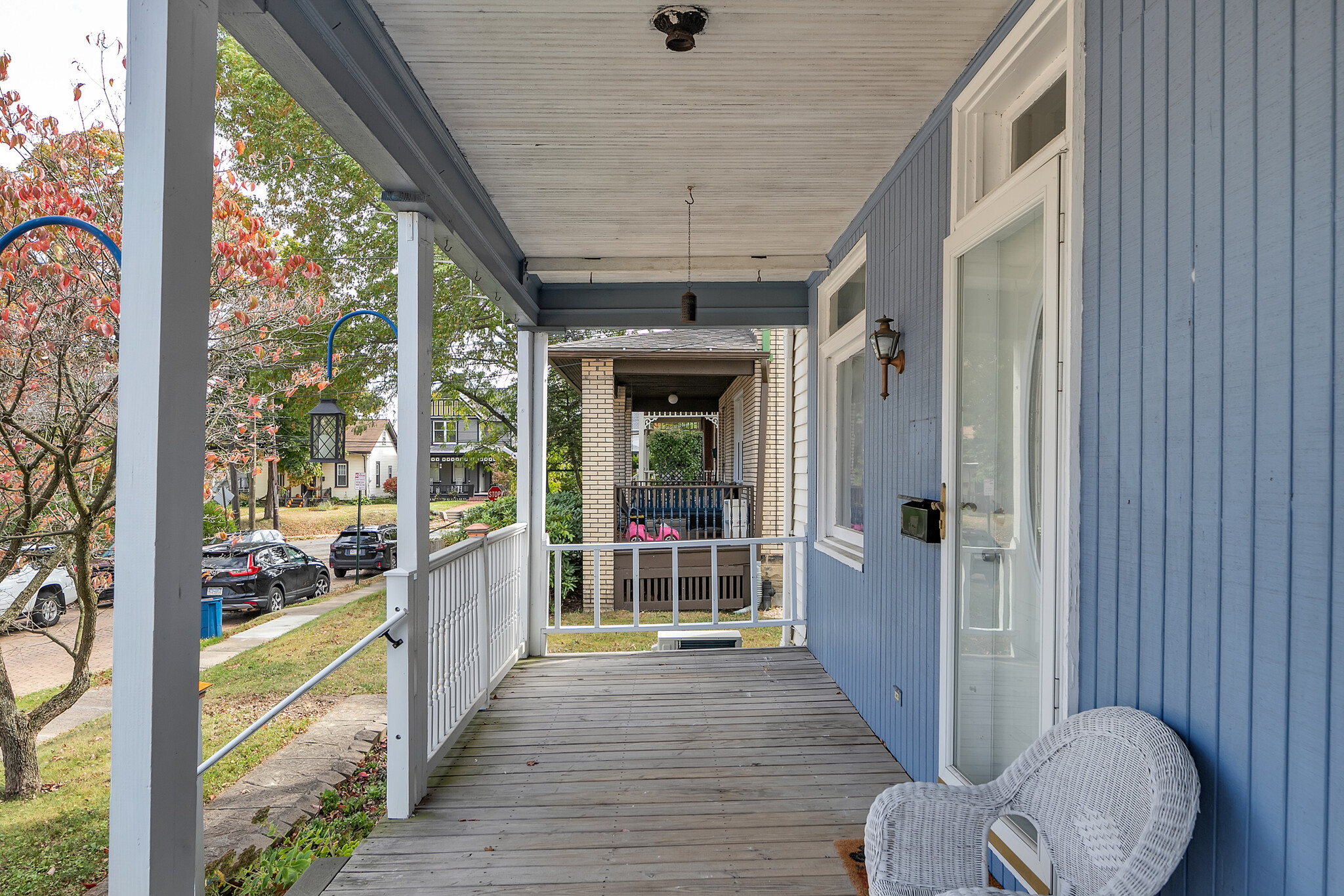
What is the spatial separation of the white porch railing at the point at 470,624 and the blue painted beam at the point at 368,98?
1.56 m

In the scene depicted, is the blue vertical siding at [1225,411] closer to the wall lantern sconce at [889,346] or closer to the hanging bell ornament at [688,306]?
the wall lantern sconce at [889,346]

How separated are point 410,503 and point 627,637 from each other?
5.17m

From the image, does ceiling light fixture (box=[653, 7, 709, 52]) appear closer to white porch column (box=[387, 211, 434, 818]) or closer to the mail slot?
white porch column (box=[387, 211, 434, 818])

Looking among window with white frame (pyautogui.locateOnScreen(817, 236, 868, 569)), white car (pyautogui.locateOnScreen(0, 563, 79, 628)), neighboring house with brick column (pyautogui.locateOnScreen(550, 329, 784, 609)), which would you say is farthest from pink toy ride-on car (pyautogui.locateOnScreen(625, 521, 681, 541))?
white car (pyautogui.locateOnScreen(0, 563, 79, 628))

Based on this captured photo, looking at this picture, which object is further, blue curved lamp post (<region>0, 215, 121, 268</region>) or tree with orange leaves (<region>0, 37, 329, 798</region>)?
tree with orange leaves (<region>0, 37, 329, 798</region>)

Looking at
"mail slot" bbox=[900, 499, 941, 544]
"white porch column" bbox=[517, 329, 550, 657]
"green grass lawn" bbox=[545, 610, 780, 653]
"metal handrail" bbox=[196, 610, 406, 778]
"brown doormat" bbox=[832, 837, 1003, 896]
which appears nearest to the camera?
"metal handrail" bbox=[196, 610, 406, 778]

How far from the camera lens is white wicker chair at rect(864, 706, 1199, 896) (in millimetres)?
1348

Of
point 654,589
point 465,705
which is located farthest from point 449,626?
point 654,589

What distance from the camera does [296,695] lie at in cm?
212

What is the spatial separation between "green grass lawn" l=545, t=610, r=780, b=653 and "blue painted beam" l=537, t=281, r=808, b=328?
2.72m

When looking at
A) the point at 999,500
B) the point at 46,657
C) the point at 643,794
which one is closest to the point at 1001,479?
the point at 999,500

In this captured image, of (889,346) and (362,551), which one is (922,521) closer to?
(889,346)

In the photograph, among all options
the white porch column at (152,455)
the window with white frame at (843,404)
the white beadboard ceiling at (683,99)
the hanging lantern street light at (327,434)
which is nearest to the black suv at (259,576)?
the hanging lantern street light at (327,434)

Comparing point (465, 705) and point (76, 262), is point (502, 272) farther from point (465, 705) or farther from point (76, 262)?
point (465, 705)
